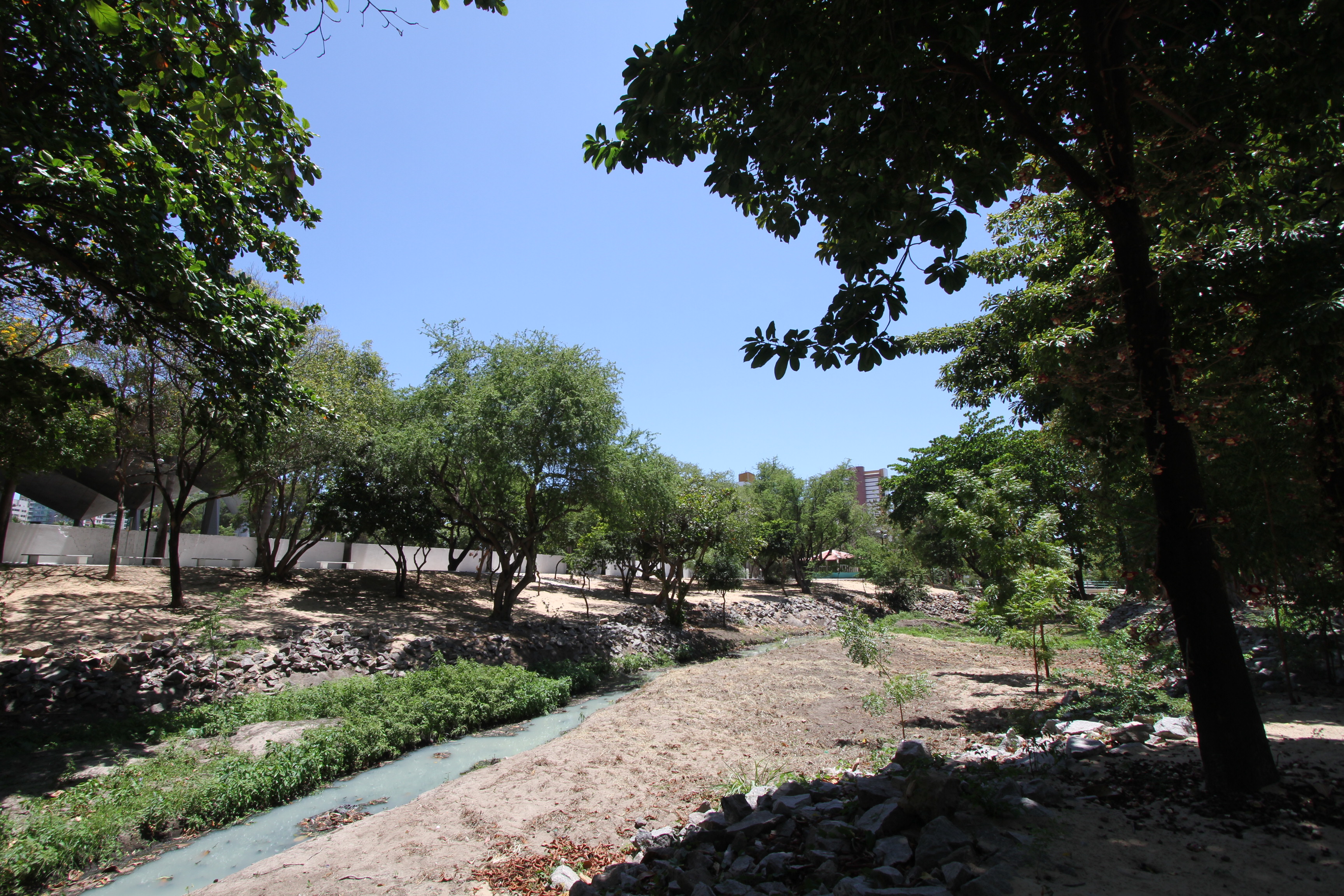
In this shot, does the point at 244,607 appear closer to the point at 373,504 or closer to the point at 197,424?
the point at 373,504

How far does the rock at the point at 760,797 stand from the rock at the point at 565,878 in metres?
1.68

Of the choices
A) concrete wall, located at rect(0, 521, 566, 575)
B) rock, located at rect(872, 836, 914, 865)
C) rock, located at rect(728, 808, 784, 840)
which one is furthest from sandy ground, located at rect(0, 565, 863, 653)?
rock, located at rect(872, 836, 914, 865)

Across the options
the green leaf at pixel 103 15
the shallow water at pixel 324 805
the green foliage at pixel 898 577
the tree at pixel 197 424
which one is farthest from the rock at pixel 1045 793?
the green foliage at pixel 898 577

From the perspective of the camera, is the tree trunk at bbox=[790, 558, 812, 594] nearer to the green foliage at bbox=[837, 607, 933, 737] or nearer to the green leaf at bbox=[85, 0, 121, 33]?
the green foliage at bbox=[837, 607, 933, 737]

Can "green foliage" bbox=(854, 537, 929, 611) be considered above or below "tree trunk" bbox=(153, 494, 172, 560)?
below

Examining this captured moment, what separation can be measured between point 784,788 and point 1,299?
1263 cm

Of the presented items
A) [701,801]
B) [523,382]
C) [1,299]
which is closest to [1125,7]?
[701,801]

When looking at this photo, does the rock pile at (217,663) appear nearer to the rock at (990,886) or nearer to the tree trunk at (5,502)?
the tree trunk at (5,502)

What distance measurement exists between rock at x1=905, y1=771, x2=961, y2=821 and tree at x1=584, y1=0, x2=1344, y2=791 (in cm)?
186

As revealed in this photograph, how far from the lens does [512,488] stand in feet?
69.5

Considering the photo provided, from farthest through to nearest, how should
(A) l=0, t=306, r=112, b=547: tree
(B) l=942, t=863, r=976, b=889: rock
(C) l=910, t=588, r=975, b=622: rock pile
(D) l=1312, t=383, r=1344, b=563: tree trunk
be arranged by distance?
(C) l=910, t=588, r=975, b=622: rock pile → (A) l=0, t=306, r=112, b=547: tree → (D) l=1312, t=383, r=1344, b=563: tree trunk → (B) l=942, t=863, r=976, b=889: rock

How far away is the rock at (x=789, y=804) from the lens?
5.34 meters

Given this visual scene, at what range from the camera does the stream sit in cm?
645

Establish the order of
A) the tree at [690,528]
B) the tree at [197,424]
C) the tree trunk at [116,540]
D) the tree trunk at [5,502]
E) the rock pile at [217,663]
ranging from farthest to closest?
the tree at [690,528]
the tree trunk at [116,540]
the tree trunk at [5,502]
the rock pile at [217,663]
the tree at [197,424]
